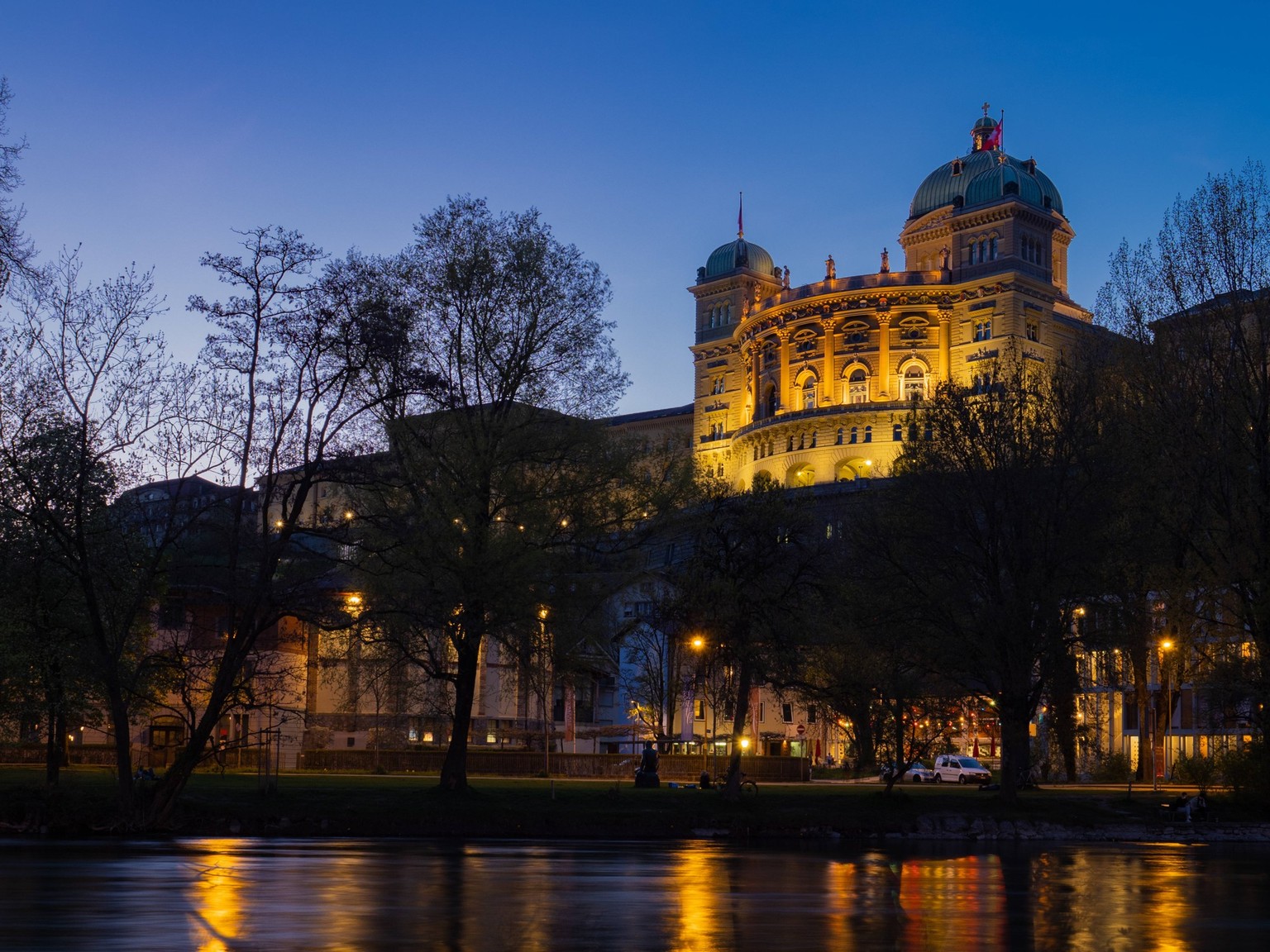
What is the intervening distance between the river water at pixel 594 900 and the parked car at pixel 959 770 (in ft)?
154

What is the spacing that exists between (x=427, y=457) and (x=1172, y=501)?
25916 millimetres

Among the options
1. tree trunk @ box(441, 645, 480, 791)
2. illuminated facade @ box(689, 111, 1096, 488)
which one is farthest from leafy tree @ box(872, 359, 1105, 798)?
illuminated facade @ box(689, 111, 1096, 488)

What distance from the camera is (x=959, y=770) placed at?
267 feet

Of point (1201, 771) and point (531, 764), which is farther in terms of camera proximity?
point (531, 764)

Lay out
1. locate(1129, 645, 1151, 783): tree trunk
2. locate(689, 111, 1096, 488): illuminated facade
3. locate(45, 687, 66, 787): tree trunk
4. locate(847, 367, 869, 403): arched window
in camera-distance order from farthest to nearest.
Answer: locate(847, 367, 869, 403): arched window → locate(689, 111, 1096, 488): illuminated facade → locate(1129, 645, 1151, 783): tree trunk → locate(45, 687, 66, 787): tree trunk

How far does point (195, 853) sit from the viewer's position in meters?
29.3

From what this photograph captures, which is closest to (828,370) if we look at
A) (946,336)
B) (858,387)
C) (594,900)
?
(858,387)

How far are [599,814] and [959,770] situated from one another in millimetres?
44163

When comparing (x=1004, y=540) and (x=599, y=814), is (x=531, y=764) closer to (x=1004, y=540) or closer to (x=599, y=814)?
(x=599, y=814)

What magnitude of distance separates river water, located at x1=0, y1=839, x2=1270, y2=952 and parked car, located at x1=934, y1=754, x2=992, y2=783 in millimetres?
47054

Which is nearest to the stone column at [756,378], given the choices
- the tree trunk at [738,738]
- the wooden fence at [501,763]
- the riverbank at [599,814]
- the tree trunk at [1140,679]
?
the tree trunk at [1140,679]

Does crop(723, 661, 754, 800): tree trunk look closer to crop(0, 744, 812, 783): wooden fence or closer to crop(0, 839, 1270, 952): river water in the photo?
crop(0, 839, 1270, 952): river water

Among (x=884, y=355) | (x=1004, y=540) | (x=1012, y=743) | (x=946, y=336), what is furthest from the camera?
(x=884, y=355)

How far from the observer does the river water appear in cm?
1716
